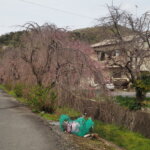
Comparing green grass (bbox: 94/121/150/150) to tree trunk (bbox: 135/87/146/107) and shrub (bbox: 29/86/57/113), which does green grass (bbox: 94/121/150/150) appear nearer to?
shrub (bbox: 29/86/57/113)

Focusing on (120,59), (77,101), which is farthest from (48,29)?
(120,59)

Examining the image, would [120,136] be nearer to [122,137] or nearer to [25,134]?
[122,137]

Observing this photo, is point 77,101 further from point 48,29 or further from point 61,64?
point 48,29

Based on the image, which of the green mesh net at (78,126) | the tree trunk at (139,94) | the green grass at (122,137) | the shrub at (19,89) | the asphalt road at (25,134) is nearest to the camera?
the asphalt road at (25,134)

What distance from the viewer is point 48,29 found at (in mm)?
15031

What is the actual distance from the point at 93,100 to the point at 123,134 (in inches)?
93.3

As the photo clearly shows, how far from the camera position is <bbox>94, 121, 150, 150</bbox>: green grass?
9163mm

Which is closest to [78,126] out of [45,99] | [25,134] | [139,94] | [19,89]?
[25,134]

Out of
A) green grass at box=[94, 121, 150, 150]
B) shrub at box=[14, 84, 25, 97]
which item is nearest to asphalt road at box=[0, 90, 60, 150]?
green grass at box=[94, 121, 150, 150]

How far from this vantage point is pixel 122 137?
9.99 meters

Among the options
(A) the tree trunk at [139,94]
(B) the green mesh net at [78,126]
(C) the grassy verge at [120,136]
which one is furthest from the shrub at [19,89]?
(B) the green mesh net at [78,126]

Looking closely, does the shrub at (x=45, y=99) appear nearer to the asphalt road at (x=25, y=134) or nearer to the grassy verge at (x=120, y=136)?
the grassy verge at (x=120, y=136)

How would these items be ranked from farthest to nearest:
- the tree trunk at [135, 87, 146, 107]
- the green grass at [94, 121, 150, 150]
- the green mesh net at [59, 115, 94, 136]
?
the tree trunk at [135, 87, 146, 107] → the green grass at [94, 121, 150, 150] → the green mesh net at [59, 115, 94, 136]

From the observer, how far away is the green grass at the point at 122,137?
916cm
